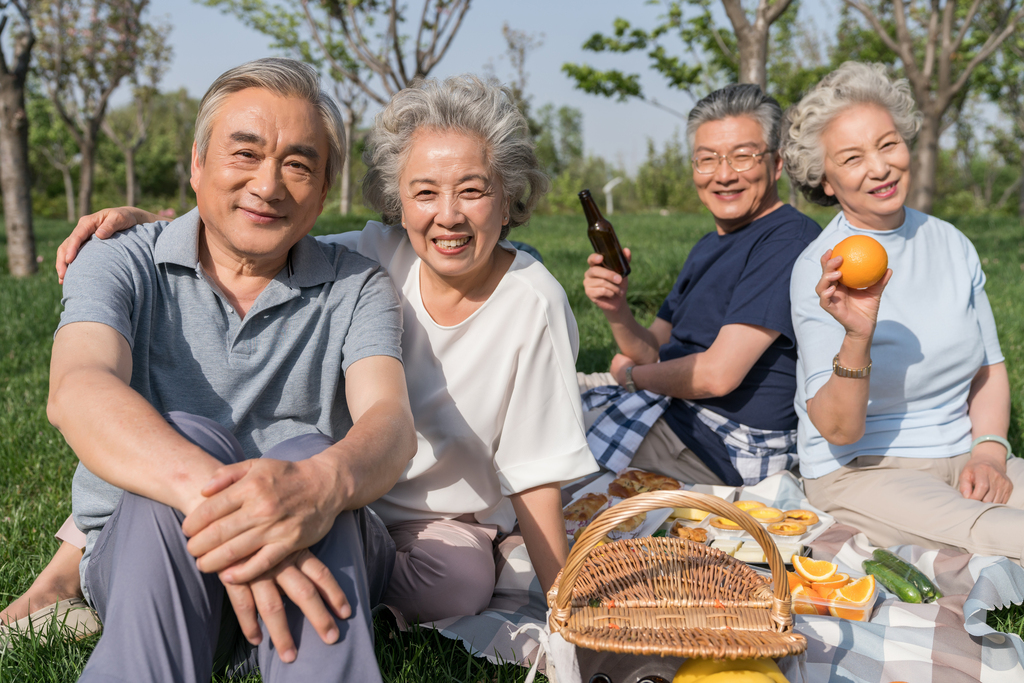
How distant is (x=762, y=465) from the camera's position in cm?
370

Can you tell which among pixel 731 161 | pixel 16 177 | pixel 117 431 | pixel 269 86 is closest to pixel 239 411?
pixel 117 431

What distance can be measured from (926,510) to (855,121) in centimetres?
156

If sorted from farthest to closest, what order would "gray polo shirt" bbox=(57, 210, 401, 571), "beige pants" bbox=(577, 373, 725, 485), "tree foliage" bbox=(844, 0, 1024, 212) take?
1. "tree foliage" bbox=(844, 0, 1024, 212)
2. "beige pants" bbox=(577, 373, 725, 485)
3. "gray polo shirt" bbox=(57, 210, 401, 571)

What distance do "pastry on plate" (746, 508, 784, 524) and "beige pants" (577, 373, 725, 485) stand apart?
0.51 m

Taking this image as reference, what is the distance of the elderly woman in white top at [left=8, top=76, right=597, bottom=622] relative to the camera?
2.41 metres

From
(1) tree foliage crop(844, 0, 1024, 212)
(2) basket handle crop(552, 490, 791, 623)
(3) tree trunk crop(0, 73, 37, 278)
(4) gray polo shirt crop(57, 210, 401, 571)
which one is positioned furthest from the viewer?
(1) tree foliage crop(844, 0, 1024, 212)

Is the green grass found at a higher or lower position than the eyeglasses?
lower

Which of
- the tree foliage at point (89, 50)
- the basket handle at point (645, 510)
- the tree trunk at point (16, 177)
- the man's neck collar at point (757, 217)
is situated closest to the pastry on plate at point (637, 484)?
A: the man's neck collar at point (757, 217)

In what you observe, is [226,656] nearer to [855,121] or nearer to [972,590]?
[972,590]

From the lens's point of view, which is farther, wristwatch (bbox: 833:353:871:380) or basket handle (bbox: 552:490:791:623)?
wristwatch (bbox: 833:353:871:380)

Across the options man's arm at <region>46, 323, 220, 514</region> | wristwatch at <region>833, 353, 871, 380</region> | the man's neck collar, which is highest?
the man's neck collar

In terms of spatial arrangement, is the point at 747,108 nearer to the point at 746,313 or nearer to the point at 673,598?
the point at 746,313

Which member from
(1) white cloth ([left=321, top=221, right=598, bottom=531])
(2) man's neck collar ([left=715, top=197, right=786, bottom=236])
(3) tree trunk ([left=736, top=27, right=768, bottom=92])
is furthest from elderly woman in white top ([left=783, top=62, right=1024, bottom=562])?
(3) tree trunk ([left=736, top=27, right=768, bottom=92])

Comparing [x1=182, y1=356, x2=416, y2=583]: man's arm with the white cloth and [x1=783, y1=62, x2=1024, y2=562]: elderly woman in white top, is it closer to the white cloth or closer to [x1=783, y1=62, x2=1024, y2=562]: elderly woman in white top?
the white cloth
